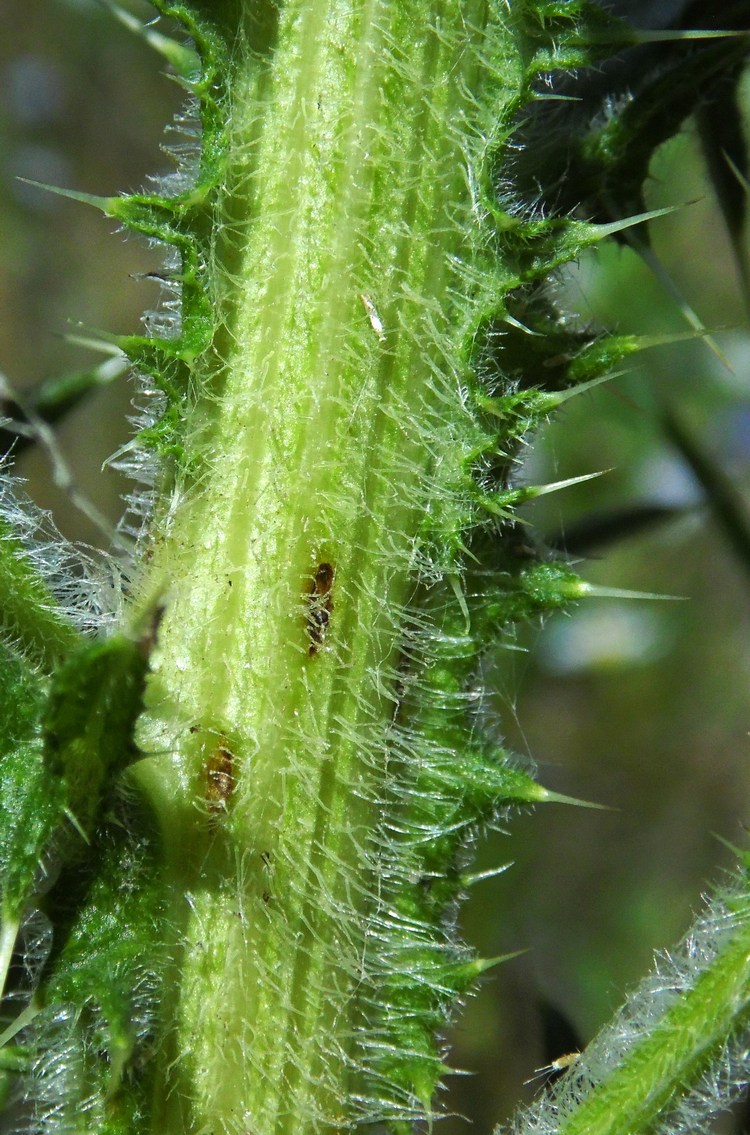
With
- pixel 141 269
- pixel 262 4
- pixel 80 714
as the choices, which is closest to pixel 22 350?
pixel 141 269

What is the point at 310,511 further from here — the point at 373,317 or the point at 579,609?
the point at 579,609

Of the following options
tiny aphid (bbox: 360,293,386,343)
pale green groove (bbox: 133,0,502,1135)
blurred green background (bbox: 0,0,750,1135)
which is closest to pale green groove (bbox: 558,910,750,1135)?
pale green groove (bbox: 133,0,502,1135)

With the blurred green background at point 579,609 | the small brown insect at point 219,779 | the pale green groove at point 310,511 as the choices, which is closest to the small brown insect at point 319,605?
the pale green groove at point 310,511

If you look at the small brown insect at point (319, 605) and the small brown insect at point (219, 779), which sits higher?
the small brown insect at point (319, 605)

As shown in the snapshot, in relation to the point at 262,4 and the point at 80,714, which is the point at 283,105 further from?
the point at 80,714

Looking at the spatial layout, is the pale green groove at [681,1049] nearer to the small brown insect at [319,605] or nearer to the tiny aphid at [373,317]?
the small brown insect at [319,605]

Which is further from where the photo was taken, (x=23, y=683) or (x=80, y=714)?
(x=23, y=683)
